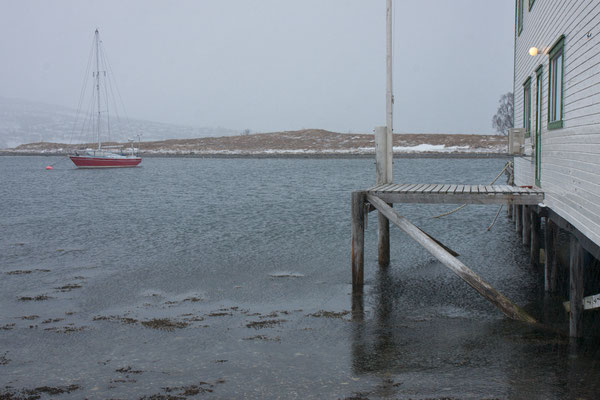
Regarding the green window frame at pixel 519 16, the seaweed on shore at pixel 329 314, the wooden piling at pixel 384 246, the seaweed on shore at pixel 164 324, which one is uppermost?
the green window frame at pixel 519 16

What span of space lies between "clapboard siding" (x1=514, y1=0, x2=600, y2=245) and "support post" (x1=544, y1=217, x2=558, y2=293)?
648 mm

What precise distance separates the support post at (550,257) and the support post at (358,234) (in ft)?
11.5

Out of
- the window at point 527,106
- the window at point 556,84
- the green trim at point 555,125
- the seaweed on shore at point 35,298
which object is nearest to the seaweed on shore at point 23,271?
the seaweed on shore at point 35,298

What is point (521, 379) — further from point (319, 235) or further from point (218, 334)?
point (319, 235)

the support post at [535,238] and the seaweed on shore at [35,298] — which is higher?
the support post at [535,238]

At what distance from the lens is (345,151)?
116 meters

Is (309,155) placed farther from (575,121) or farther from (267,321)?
(575,121)

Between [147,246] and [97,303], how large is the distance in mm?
6983

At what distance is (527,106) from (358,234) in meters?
7.20

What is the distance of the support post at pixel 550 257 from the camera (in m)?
11.9

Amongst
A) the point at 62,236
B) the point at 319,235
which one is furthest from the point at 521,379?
the point at 62,236

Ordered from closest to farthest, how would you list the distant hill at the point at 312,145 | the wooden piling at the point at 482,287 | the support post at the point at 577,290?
1. the support post at the point at 577,290
2. the wooden piling at the point at 482,287
3. the distant hill at the point at 312,145

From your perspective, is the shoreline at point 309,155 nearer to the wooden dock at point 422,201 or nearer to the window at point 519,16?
the window at point 519,16

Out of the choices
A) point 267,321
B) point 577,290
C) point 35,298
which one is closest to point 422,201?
point 577,290
